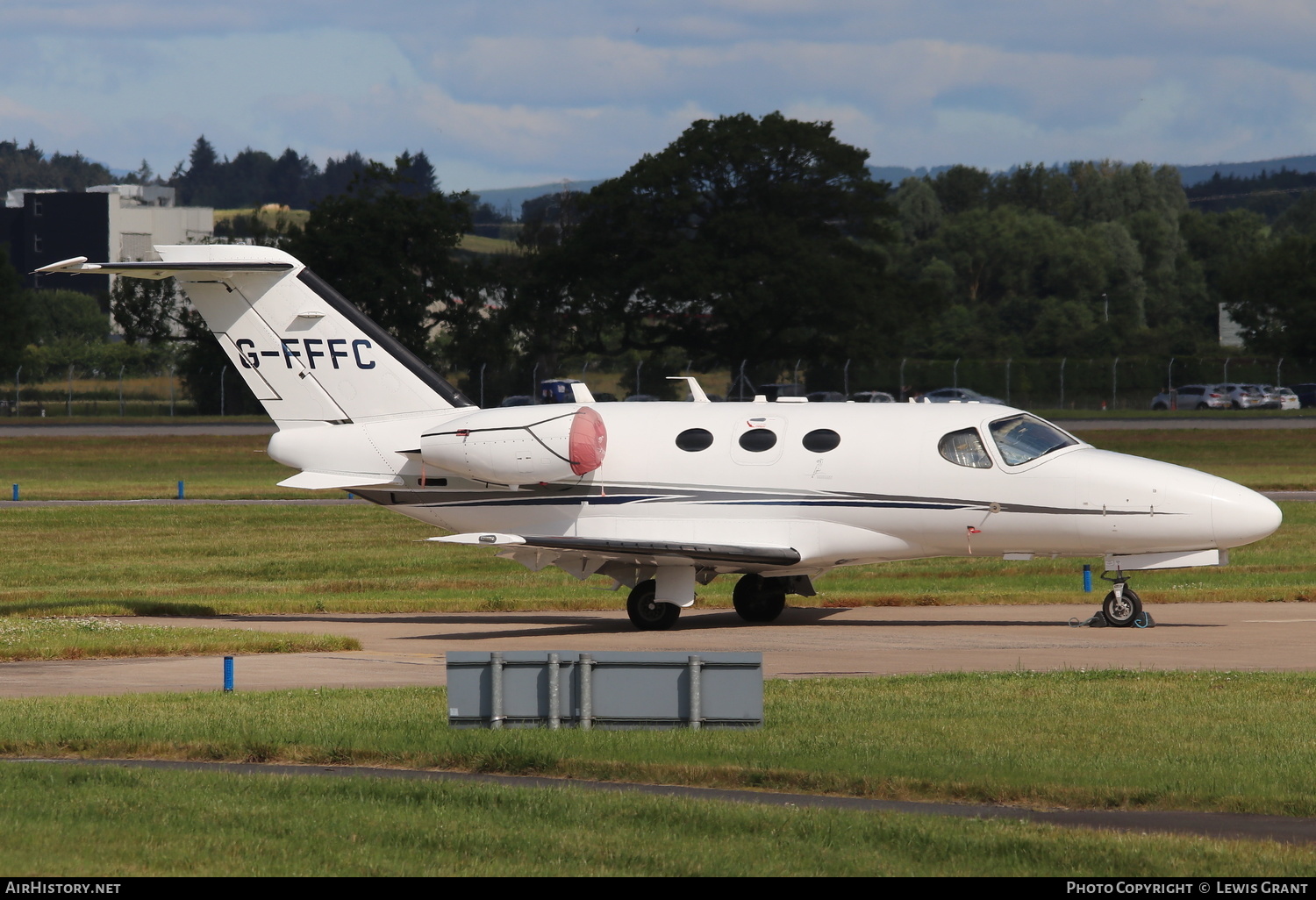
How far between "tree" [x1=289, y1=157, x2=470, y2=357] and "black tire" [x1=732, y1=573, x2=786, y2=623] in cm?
6200

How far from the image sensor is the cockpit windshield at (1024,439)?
68.6ft

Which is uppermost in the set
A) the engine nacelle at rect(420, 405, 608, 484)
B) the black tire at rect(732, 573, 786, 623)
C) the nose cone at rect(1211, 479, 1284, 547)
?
the engine nacelle at rect(420, 405, 608, 484)

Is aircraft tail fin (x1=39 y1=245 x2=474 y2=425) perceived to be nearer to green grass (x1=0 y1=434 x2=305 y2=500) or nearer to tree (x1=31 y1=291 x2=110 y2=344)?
green grass (x1=0 y1=434 x2=305 y2=500)

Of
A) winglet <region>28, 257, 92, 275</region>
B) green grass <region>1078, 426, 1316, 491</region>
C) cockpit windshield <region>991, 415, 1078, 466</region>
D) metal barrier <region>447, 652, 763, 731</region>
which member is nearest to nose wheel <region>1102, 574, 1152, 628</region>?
cockpit windshield <region>991, 415, 1078, 466</region>

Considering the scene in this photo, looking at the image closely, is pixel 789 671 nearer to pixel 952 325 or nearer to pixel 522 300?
pixel 522 300

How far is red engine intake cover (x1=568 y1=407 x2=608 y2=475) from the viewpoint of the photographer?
2138 cm

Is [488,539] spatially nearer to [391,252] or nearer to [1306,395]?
[391,252]

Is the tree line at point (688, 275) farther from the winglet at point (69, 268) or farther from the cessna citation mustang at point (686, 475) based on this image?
the winglet at point (69, 268)

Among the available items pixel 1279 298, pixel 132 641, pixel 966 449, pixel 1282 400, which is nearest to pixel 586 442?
pixel 966 449

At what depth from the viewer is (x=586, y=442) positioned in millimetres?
21406

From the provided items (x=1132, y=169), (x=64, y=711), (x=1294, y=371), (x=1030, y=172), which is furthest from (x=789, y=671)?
(x=1030, y=172)
